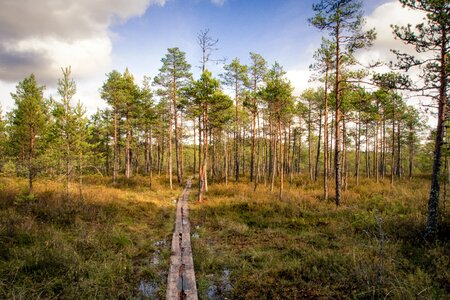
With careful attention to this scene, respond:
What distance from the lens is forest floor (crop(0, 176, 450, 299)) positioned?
5168 mm

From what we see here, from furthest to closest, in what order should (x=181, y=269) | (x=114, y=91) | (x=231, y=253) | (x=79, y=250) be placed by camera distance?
(x=114, y=91) → (x=231, y=253) → (x=79, y=250) → (x=181, y=269)

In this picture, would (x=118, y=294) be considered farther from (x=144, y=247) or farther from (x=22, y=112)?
(x=22, y=112)

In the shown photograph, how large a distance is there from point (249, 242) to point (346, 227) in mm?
4394

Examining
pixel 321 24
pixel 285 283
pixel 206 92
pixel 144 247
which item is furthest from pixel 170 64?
pixel 285 283

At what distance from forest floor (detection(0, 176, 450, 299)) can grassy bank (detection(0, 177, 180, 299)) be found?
0.11ft

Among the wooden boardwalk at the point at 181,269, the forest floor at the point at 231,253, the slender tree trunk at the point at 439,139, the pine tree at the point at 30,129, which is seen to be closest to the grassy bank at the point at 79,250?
the forest floor at the point at 231,253

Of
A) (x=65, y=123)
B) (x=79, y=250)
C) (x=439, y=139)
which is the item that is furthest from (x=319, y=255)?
(x=65, y=123)

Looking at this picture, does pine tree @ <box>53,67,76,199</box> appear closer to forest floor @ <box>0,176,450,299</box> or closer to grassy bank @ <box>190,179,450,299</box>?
forest floor @ <box>0,176,450,299</box>

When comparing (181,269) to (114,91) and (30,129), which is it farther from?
(114,91)

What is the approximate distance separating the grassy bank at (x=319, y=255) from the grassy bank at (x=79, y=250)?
1.69 meters

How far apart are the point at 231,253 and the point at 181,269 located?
197 centimetres

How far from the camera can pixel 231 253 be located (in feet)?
25.6

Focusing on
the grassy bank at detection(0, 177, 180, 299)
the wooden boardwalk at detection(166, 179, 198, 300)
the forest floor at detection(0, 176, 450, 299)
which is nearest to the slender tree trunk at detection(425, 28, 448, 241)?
the forest floor at detection(0, 176, 450, 299)

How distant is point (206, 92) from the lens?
1689 centimetres
